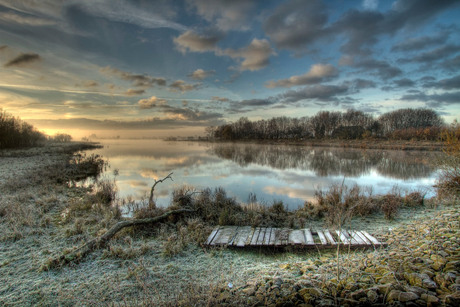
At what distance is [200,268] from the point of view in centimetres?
551

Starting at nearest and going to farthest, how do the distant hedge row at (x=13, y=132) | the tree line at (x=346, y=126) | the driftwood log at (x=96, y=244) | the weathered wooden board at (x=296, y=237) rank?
1. the driftwood log at (x=96, y=244)
2. the weathered wooden board at (x=296, y=237)
3. the distant hedge row at (x=13, y=132)
4. the tree line at (x=346, y=126)

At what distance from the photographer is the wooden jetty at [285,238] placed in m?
6.67

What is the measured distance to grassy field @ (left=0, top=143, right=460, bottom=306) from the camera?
396cm

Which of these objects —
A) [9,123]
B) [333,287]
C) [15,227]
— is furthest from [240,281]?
[9,123]

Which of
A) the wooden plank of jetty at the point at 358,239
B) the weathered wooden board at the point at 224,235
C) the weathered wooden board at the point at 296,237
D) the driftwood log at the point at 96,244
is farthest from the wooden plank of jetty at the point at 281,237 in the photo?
the driftwood log at the point at 96,244

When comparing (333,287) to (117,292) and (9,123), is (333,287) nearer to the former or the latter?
(117,292)

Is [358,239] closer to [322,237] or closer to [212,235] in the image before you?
[322,237]

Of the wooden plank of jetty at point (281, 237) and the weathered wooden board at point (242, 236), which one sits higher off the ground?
the wooden plank of jetty at point (281, 237)

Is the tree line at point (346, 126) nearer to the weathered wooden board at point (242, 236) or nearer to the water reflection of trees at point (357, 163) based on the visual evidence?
the water reflection of trees at point (357, 163)

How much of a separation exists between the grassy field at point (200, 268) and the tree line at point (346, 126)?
215ft

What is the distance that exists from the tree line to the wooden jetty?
211 feet

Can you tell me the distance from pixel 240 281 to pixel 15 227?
7.41 m

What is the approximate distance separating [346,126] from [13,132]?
88308mm

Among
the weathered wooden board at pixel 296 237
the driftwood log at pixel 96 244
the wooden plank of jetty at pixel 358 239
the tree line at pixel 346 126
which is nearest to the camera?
the driftwood log at pixel 96 244
